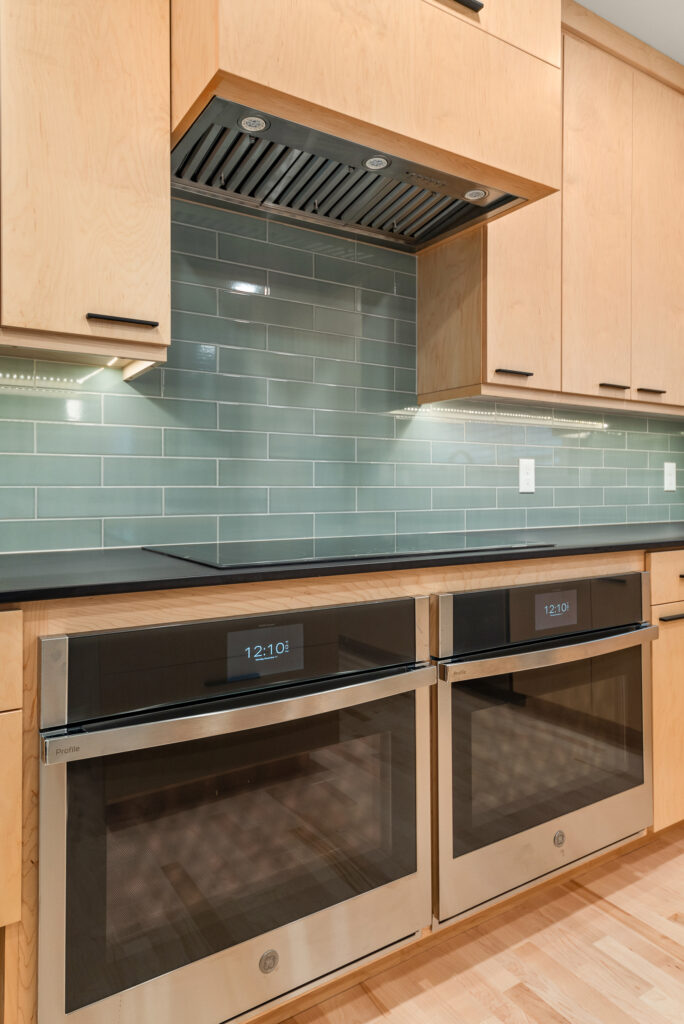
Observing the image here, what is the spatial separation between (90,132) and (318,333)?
0.81 metres

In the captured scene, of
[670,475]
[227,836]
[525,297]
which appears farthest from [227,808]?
[670,475]

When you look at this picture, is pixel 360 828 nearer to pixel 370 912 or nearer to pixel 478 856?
pixel 370 912

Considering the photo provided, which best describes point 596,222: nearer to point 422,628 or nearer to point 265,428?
point 265,428

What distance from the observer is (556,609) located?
64.4 inches

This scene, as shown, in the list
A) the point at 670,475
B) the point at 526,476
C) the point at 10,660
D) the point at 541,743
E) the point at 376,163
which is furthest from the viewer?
the point at 670,475

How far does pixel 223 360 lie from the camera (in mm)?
1781

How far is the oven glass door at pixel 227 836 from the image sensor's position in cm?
106

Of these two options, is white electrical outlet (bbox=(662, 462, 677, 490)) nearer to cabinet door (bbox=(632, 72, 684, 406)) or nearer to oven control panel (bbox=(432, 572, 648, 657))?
cabinet door (bbox=(632, 72, 684, 406))

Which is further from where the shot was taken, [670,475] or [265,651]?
[670,475]

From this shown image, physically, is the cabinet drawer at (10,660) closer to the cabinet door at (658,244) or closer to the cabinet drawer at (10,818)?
the cabinet drawer at (10,818)

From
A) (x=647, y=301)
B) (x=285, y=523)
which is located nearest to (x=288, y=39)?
(x=285, y=523)

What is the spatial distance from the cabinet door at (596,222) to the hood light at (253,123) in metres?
1.10

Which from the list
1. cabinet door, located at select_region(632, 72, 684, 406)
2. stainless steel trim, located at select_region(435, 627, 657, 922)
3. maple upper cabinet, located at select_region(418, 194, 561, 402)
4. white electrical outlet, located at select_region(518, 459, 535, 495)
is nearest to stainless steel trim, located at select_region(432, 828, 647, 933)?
stainless steel trim, located at select_region(435, 627, 657, 922)

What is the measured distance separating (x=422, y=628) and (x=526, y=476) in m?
1.17
